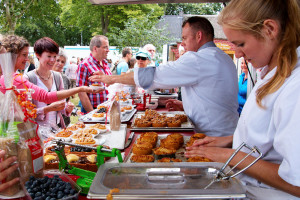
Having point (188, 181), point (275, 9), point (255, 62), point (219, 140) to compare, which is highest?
point (275, 9)

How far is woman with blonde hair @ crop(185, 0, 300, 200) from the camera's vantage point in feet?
3.75

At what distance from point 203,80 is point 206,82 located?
1.6 inches

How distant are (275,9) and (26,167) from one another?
1568 mm

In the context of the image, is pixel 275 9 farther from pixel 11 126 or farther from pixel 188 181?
pixel 11 126

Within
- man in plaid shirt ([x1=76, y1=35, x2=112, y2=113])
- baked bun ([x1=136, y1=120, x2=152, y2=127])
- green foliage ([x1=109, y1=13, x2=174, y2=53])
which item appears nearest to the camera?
baked bun ([x1=136, y1=120, x2=152, y2=127])

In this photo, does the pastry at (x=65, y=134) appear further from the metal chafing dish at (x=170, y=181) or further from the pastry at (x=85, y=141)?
the metal chafing dish at (x=170, y=181)

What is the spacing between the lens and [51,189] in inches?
48.4

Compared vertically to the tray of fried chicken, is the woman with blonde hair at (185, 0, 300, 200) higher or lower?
higher

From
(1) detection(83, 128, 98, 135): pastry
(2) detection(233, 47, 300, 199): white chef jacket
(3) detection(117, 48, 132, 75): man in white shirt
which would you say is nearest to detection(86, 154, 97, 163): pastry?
(1) detection(83, 128, 98, 135): pastry

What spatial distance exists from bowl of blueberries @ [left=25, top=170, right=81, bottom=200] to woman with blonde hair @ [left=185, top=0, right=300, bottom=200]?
89 cm

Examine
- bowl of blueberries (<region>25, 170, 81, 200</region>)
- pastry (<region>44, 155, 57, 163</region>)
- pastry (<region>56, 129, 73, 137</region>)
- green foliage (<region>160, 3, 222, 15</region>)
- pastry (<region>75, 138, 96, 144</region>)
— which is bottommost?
pastry (<region>56, 129, 73, 137</region>)

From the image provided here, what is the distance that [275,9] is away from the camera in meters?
1.31

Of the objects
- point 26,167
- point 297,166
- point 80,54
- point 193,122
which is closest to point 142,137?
point 193,122

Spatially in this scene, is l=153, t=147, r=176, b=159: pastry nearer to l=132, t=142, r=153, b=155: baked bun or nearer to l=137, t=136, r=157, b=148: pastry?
l=132, t=142, r=153, b=155: baked bun
